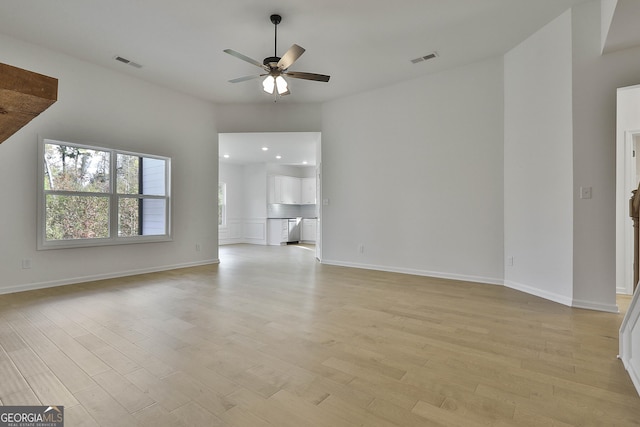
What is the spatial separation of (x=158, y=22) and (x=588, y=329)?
16.7ft

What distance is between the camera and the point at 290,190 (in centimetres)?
1038

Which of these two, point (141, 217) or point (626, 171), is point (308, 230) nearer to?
point (141, 217)

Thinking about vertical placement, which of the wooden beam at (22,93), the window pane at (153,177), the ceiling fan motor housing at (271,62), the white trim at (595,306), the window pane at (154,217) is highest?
the ceiling fan motor housing at (271,62)

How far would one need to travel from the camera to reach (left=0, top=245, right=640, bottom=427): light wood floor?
5.02 feet

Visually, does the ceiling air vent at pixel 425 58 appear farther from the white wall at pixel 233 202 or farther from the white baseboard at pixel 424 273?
the white wall at pixel 233 202

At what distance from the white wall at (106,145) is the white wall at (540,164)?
4894 mm

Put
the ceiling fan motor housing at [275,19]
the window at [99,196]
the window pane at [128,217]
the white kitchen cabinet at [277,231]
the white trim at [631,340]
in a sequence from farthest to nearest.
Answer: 1. the white kitchen cabinet at [277,231]
2. the window pane at [128,217]
3. the window at [99,196]
4. the ceiling fan motor housing at [275,19]
5. the white trim at [631,340]

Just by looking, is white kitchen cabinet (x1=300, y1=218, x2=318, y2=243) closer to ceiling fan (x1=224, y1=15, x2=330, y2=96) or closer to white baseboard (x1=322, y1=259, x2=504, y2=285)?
white baseboard (x1=322, y1=259, x2=504, y2=285)

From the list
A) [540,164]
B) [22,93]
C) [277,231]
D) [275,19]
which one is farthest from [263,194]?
[22,93]

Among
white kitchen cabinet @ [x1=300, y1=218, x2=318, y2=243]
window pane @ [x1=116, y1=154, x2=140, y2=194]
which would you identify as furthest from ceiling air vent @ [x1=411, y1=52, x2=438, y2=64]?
white kitchen cabinet @ [x1=300, y1=218, x2=318, y2=243]

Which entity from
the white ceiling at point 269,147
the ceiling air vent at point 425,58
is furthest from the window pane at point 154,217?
the ceiling air vent at point 425,58

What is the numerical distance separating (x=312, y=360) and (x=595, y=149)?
344 centimetres

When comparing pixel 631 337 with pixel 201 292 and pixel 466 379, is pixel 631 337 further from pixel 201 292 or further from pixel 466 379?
pixel 201 292

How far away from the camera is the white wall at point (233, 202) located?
385 inches
